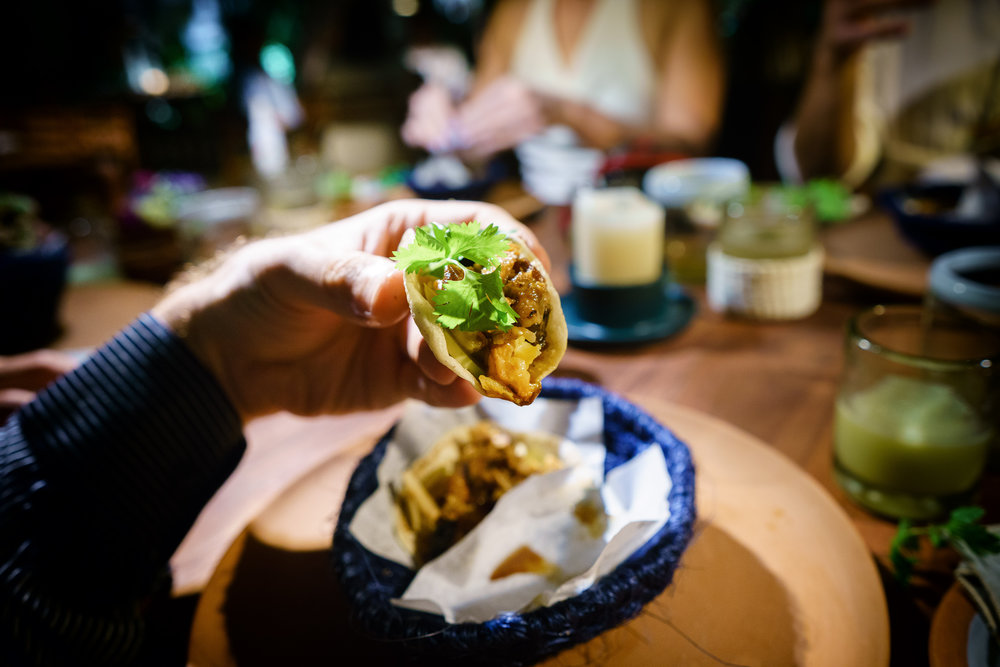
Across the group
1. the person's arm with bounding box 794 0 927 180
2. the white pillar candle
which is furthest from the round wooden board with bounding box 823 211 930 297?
the person's arm with bounding box 794 0 927 180

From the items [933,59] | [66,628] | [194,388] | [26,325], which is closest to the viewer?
[66,628]

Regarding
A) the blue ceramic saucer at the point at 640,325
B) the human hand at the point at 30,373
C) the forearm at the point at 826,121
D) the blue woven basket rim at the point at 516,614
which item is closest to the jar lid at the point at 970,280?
the blue ceramic saucer at the point at 640,325

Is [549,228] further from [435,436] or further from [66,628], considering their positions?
[66,628]

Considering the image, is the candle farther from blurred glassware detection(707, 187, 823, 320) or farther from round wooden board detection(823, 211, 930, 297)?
round wooden board detection(823, 211, 930, 297)

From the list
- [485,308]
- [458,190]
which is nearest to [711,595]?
[485,308]

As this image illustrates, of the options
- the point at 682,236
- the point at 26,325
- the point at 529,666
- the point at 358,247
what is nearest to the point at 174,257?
the point at 26,325

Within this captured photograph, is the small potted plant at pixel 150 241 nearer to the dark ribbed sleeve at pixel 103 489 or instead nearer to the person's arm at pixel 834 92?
the dark ribbed sleeve at pixel 103 489
